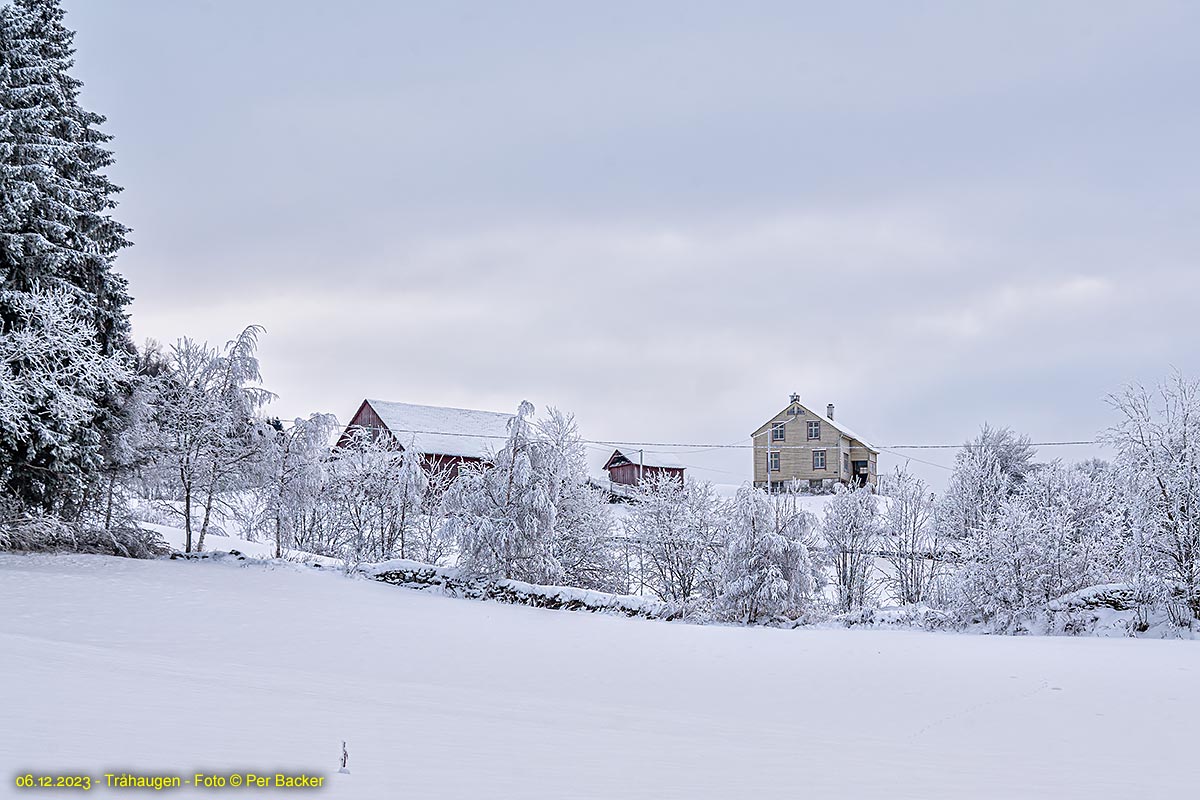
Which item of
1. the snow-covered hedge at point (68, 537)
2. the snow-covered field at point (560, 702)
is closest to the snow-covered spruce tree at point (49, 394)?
the snow-covered hedge at point (68, 537)

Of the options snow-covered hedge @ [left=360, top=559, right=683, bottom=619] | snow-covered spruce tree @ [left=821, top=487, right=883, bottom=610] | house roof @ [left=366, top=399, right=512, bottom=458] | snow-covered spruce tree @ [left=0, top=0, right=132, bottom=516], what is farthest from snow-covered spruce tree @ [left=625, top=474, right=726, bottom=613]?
house roof @ [left=366, top=399, right=512, bottom=458]

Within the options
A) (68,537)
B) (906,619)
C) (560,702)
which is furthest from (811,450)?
(560,702)

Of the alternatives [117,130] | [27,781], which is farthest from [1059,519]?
[117,130]

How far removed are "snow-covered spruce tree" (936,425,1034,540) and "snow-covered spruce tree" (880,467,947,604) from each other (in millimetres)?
509

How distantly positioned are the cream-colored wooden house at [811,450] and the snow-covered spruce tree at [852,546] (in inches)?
1080

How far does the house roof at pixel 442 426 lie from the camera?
147ft

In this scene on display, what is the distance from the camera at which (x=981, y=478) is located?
26.4m

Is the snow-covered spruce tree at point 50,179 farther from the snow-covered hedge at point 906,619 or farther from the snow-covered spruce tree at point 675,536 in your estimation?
the snow-covered hedge at point 906,619

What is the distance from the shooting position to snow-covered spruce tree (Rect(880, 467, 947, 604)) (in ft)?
81.0

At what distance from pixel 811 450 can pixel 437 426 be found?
2291 cm

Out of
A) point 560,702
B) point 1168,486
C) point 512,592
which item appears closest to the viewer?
point 560,702

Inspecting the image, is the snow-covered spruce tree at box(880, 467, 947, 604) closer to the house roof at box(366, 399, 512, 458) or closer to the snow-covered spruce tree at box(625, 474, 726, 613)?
the snow-covered spruce tree at box(625, 474, 726, 613)

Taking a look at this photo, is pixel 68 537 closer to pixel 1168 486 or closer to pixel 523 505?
pixel 523 505

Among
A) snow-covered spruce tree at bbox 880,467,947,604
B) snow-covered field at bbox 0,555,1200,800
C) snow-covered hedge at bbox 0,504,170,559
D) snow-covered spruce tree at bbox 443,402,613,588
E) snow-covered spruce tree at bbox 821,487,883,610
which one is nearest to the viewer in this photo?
snow-covered field at bbox 0,555,1200,800
